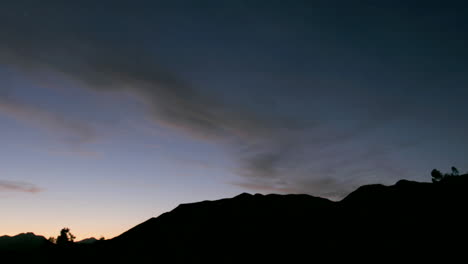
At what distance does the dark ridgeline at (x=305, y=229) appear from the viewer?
21.2m

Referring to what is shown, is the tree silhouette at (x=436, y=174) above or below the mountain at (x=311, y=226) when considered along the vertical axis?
above

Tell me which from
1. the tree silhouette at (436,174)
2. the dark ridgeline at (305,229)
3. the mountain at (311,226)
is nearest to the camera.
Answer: the dark ridgeline at (305,229)

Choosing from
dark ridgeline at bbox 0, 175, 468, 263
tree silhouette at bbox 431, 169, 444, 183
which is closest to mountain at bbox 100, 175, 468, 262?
dark ridgeline at bbox 0, 175, 468, 263

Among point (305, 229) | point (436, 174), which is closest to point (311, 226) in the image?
point (305, 229)

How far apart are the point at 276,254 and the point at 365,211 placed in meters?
9.59

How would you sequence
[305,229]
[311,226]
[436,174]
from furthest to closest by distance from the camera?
[436,174] → [311,226] → [305,229]

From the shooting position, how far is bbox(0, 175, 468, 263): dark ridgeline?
69.5 feet

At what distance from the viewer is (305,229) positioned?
2684cm

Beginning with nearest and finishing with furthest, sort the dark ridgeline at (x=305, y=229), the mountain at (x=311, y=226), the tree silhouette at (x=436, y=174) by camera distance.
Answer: the dark ridgeline at (x=305, y=229) < the mountain at (x=311, y=226) < the tree silhouette at (x=436, y=174)

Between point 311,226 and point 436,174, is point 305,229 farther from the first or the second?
point 436,174

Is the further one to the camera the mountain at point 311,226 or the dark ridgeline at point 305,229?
the mountain at point 311,226

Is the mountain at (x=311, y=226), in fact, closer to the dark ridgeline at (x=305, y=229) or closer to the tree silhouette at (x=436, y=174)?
the dark ridgeline at (x=305, y=229)

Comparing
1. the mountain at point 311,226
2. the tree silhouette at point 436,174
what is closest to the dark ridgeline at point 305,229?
the mountain at point 311,226

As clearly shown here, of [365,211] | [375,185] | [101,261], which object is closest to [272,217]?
[365,211]
